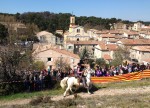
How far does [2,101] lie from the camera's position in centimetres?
1830

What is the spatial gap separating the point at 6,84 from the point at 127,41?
71.2 meters

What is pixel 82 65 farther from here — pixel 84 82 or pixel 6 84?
pixel 6 84

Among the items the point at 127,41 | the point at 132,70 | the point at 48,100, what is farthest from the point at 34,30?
the point at 48,100

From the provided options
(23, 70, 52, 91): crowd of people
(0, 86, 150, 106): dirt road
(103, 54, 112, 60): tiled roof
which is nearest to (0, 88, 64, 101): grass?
(0, 86, 150, 106): dirt road

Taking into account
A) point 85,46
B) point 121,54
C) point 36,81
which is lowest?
point 36,81

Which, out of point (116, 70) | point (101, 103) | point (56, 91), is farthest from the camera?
point (116, 70)

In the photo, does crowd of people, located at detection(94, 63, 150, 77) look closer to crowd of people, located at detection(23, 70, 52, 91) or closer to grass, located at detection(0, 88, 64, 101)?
crowd of people, located at detection(23, 70, 52, 91)

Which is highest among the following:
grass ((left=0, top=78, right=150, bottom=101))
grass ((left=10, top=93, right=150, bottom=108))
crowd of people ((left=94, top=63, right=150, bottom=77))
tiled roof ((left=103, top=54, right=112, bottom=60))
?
tiled roof ((left=103, top=54, right=112, bottom=60))

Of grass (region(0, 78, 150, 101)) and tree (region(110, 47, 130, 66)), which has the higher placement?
tree (region(110, 47, 130, 66))

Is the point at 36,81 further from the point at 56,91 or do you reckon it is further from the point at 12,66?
the point at 12,66

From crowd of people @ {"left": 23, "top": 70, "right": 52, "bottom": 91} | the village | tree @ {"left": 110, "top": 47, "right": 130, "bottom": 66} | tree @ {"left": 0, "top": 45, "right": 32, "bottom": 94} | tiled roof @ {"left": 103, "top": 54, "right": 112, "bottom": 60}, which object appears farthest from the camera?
tiled roof @ {"left": 103, "top": 54, "right": 112, "bottom": 60}

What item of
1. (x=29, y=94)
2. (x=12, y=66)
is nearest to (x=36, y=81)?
(x=29, y=94)

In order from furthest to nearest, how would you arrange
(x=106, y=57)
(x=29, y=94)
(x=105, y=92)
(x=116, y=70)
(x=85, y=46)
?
1. (x=85, y=46)
2. (x=106, y=57)
3. (x=116, y=70)
4. (x=29, y=94)
5. (x=105, y=92)

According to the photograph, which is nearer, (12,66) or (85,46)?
(12,66)
